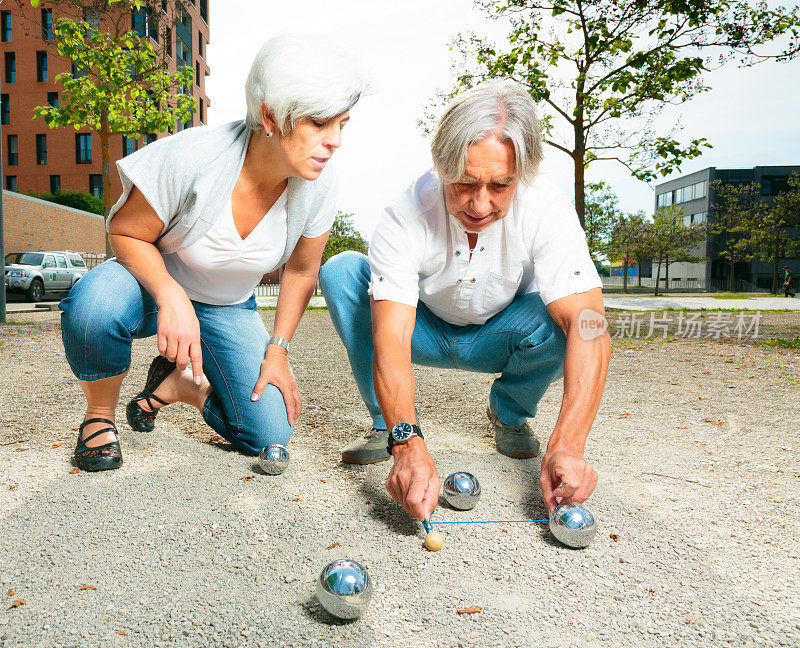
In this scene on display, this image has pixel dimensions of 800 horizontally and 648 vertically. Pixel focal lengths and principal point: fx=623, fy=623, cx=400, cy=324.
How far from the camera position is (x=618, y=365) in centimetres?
618

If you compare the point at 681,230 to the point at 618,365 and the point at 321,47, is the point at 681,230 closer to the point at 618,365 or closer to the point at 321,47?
the point at 618,365

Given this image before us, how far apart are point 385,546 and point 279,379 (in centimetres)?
108

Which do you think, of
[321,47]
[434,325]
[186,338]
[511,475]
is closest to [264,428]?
[186,338]

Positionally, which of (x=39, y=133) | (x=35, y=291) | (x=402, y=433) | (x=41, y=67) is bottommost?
(x=402, y=433)

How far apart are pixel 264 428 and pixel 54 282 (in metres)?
19.4

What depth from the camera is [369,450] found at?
9.03ft

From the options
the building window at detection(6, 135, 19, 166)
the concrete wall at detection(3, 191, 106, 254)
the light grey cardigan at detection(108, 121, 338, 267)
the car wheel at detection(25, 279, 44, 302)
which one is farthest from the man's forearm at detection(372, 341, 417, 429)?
the building window at detection(6, 135, 19, 166)

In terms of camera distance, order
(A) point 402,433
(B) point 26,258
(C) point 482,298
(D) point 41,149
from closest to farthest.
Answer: (A) point 402,433 → (C) point 482,298 → (B) point 26,258 → (D) point 41,149

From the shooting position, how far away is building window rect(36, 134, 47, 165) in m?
36.8

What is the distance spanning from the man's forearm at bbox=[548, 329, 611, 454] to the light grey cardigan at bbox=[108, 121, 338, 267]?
1455 mm

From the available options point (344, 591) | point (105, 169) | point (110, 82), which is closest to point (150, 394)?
point (344, 591)

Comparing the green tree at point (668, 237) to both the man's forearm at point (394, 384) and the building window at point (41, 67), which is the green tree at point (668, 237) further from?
the man's forearm at point (394, 384)

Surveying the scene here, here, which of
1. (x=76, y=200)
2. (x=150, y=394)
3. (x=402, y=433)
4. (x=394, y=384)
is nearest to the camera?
(x=402, y=433)

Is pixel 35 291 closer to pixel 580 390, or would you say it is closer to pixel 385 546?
pixel 385 546
